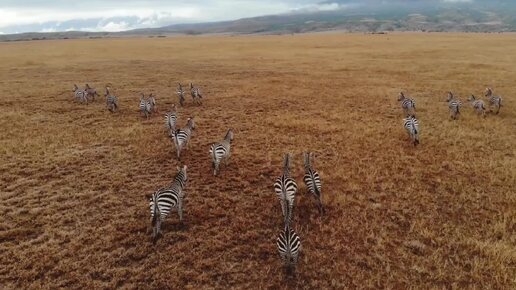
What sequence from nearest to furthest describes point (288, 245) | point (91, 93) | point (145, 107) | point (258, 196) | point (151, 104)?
point (288, 245) → point (258, 196) → point (145, 107) → point (151, 104) → point (91, 93)

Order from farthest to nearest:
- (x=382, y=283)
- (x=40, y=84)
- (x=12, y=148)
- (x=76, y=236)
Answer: (x=40, y=84)
(x=12, y=148)
(x=76, y=236)
(x=382, y=283)

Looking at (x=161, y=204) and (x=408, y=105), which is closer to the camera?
(x=161, y=204)

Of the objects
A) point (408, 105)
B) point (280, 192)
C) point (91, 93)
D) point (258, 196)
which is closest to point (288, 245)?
point (280, 192)

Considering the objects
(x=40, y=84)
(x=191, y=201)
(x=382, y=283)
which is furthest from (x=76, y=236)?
(x=40, y=84)

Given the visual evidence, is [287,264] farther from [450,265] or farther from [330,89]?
[330,89]

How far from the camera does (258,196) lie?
1345cm

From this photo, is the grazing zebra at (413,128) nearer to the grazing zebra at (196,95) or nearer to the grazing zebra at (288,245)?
the grazing zebra at (288,245)

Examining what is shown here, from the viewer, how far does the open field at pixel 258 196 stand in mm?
9648

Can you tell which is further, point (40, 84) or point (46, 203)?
point (40, 84)

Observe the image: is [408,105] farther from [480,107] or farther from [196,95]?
[196,95]

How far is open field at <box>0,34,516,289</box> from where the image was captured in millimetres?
9648

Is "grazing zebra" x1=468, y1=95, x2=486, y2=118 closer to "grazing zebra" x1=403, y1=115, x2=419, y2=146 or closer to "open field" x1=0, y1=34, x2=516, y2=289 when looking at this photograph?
"open field" x1=0, y1=34, x2=516, y2=289

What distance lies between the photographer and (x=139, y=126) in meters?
21.8

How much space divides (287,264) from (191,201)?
4588 millimetres
